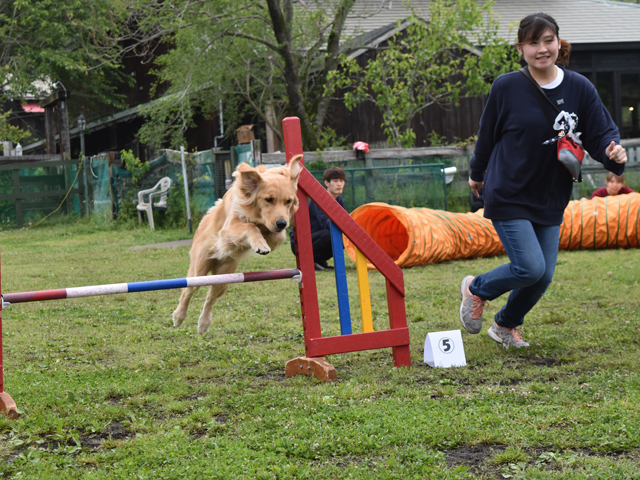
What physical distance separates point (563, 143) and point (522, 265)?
774mm

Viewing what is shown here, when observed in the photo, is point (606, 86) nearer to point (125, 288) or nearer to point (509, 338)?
point (509, 338)

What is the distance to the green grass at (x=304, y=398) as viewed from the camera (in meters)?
2.80

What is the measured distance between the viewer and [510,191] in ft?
13.5

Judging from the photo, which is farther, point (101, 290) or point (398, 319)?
point (398, 319)

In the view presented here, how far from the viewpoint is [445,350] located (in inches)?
169

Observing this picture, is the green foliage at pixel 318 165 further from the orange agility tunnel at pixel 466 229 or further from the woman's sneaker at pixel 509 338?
the woman's sneaker at pixel 509 338

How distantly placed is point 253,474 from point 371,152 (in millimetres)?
12825

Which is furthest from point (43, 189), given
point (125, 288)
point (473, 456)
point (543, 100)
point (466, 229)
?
point (473, 456)

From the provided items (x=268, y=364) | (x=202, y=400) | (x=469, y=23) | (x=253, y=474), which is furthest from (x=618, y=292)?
(x=469, y=23)

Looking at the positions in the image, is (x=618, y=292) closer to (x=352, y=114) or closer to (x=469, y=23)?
(x=469, y=23)

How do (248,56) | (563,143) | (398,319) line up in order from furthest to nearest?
(248,56) < (398,319) < (563,143)

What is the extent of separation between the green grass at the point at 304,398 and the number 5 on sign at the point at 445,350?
0.07 meters

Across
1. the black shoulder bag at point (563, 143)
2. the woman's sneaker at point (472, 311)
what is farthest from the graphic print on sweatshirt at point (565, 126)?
the woman's sneaker at point (472, 311)

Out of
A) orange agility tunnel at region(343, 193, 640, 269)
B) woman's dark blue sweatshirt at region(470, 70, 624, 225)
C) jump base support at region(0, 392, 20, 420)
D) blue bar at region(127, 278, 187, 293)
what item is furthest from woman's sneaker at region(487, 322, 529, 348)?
orange agility tunnel at region(343, 193, 640, 269)
